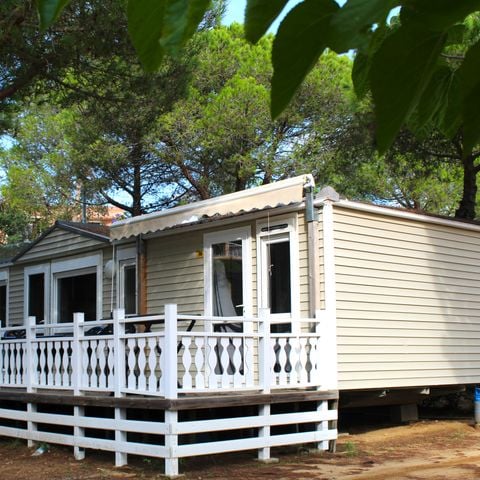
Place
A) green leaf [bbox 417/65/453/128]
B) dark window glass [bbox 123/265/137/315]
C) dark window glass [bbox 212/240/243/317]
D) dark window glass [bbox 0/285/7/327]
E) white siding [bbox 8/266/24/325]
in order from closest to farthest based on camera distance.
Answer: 1. green leaf [bbox 417/65/453/128]
2. dark window glass [bbox 212/240/243/317]
3. dark window glass [bbox 123/265/137/315]
4. white siding [bbox 8/266/24/325]
5. dark window glass [bbox 0/285/7/327]

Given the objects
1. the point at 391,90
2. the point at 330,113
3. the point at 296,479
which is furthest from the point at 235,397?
the point at 330,113

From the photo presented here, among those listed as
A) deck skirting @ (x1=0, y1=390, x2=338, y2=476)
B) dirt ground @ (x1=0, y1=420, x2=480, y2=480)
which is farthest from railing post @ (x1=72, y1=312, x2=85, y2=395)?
dirt ground @ (x1=0, y1=420, x2=480, y2=480)

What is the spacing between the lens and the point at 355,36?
71 cm

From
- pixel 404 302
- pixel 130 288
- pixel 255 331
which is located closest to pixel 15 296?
pixel 130 288

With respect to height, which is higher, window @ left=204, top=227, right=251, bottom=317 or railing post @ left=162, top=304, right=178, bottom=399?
window @ left=204, top=227, right=251, bottom=317

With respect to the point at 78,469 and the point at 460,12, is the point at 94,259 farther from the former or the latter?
the point at 460,12

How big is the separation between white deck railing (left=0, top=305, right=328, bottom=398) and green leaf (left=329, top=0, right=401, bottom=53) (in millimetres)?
6430

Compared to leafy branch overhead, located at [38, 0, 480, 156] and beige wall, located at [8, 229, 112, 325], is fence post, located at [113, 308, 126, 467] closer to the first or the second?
beige wall, located at [8, 229, 112, 325]

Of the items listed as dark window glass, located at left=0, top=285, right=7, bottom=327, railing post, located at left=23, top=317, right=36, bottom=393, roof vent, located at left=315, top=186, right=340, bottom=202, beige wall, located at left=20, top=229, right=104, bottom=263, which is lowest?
railing post, located at left=23, top=317, right=36, bottom=393

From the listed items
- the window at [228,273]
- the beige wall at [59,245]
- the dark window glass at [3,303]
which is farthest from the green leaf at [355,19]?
the dark window glass at [3,303]

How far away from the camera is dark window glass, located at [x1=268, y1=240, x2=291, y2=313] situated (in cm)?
891

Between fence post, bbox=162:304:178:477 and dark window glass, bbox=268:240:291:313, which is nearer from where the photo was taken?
fence post, bbox=162:304:178:477

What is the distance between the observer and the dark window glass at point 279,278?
8.91 meters

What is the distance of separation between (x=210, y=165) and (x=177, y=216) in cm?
1063
